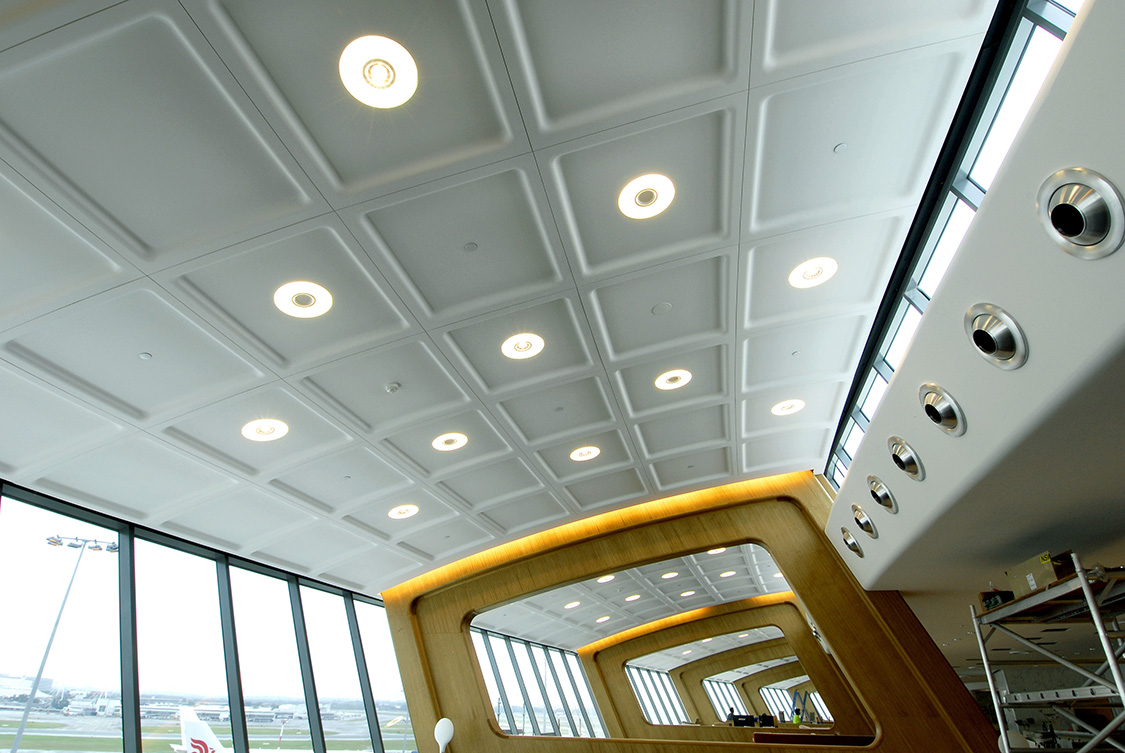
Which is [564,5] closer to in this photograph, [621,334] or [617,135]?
[617,135]

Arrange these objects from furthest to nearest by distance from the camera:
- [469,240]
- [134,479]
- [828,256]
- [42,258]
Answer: [134,479], [828,256], [469,240], [42,258]

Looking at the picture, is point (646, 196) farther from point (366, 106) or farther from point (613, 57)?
point (366, 106)

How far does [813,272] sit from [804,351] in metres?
1.77

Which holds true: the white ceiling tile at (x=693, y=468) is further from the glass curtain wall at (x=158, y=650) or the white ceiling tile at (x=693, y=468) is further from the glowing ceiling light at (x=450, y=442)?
the glass curtain wall at (x=158, y=650)

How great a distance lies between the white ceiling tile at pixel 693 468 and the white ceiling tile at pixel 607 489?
42cm

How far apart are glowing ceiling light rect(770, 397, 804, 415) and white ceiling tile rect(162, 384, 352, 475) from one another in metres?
6.25

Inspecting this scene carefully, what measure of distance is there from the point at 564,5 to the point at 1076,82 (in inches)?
107

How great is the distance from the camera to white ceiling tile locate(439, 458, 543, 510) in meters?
9.77

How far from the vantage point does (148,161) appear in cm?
426

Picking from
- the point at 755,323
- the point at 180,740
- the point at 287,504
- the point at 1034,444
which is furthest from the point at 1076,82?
the point at 180,740

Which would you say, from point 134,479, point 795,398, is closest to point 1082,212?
point 795,398

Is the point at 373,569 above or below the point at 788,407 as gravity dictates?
above

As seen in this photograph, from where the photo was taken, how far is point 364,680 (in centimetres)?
1263

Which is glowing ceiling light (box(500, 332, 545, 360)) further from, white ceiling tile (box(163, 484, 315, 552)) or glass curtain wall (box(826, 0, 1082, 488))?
white ceiling tile (box(163, 484, 315, 552))
